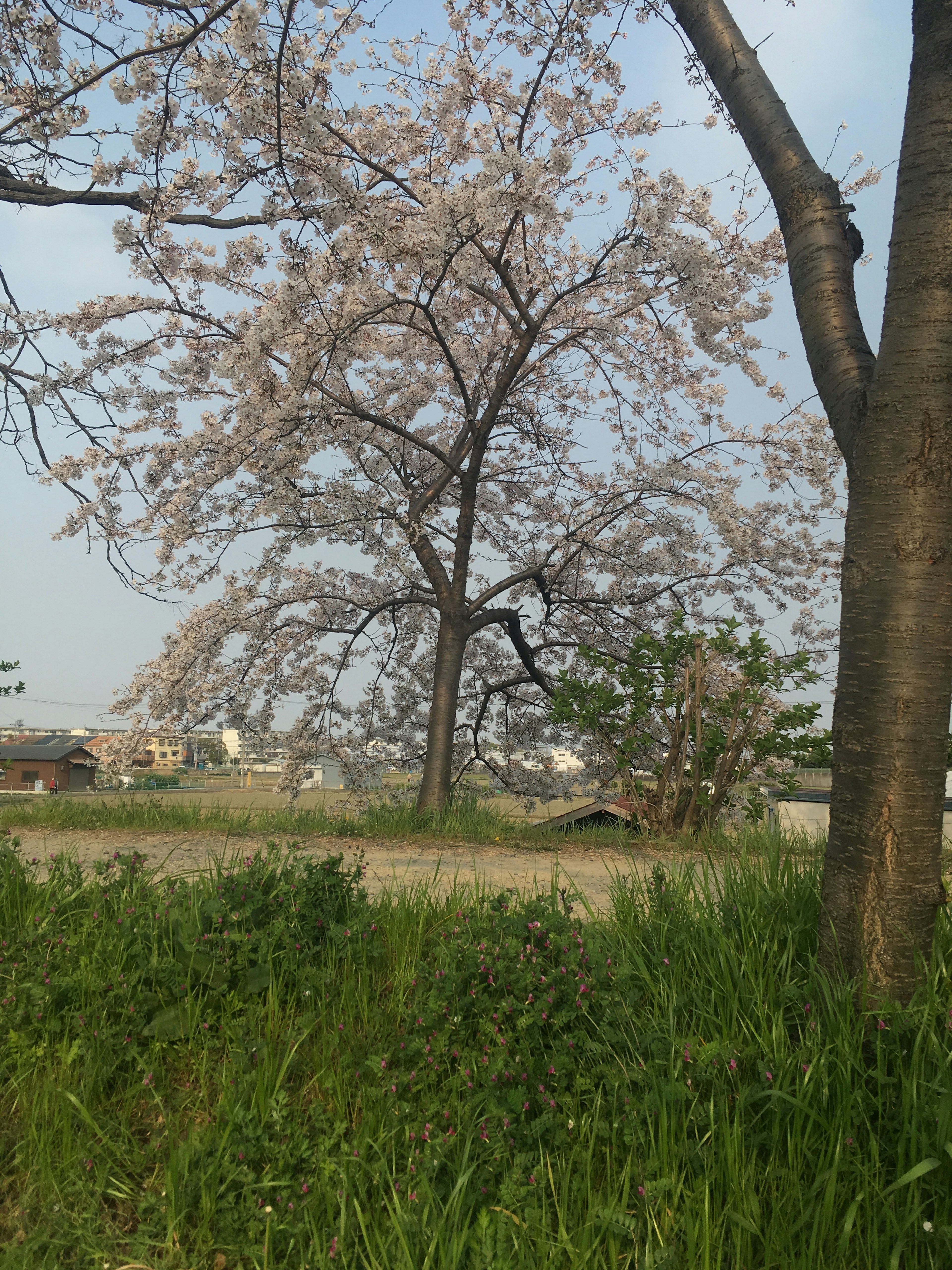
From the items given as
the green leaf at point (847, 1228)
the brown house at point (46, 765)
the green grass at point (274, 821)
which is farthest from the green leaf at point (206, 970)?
the brown house at point (46, 765)

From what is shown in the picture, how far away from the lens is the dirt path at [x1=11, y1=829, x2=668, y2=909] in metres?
5.68

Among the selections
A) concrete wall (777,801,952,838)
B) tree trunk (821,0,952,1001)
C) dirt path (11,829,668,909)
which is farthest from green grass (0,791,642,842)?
concrete wall (777,801,952,838)

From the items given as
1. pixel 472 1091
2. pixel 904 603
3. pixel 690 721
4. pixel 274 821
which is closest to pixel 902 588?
pixel 904 603

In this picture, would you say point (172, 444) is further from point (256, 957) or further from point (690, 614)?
point (256, 957)

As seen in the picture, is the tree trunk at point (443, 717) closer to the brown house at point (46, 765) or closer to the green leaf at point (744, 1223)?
the green leaf at point (744, 1223)

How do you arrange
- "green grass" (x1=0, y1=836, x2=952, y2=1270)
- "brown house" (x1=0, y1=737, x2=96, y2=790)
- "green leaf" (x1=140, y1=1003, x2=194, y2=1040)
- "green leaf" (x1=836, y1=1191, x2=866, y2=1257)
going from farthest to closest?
"brown house" (x1=0, y1=737, x2=96, y2=790)
"green leaf" (x1=140, y1=1003, x2=194, y2=1040)
"green grass" (x1=0, y1=836, x2=952, y2=1270)
"green leaf" (x1=836, y1=1191, x2=866, y2=1257)

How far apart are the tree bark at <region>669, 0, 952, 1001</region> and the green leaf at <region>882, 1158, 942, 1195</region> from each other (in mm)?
659

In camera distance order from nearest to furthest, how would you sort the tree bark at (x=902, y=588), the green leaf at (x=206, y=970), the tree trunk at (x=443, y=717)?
the tree bark at (x=902, y=588)
the green leaf at (x=206, y=970)
the tree trunk at (x=443, y=717)

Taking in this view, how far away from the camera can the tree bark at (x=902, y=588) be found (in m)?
2.98

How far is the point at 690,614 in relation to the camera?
13039 millimetres

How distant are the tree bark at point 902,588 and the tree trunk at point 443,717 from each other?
779 cm

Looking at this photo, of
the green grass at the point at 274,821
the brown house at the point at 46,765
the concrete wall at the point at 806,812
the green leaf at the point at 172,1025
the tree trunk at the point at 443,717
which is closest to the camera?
the green leaf at the point at 172,1025

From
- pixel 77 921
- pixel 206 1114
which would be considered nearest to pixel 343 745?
pixel 77 921

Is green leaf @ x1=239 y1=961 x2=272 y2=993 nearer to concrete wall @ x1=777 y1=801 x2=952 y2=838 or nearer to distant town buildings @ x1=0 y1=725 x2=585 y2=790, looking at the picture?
distant town buildings @ x1=0 y1=725 x2=585 y2=790
